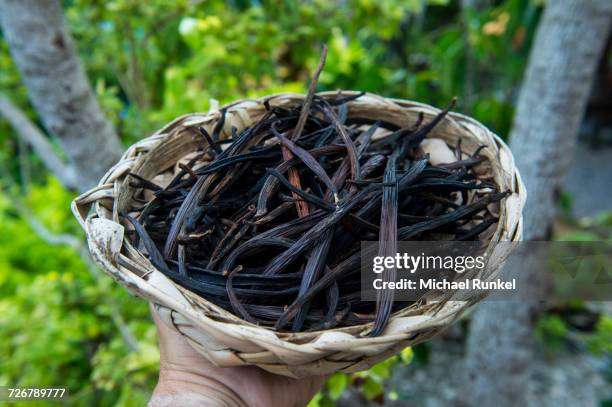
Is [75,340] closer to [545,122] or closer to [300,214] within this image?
[300,214]

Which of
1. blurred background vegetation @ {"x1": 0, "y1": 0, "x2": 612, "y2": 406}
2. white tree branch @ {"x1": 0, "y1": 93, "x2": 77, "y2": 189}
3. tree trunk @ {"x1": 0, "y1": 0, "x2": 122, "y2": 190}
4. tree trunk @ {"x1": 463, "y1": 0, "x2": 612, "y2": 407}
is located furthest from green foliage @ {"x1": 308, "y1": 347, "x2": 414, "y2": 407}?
white tree branch @ {"x1": 0, "y1": 93, "x2": 77, "y2": 189}

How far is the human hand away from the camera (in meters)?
0.62

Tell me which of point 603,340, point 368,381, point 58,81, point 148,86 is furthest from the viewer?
point 148,86

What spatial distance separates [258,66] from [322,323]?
1.29 m

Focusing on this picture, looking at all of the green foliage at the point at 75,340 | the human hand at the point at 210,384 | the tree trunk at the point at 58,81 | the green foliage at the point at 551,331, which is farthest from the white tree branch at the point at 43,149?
the green foliage at the point at 551,331

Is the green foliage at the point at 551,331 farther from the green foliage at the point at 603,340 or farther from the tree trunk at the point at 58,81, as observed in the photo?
the tree trunk at the point at 58,81

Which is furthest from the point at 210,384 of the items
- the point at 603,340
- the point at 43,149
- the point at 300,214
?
the point at 603,340

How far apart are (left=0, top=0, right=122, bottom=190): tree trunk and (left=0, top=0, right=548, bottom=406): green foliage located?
32 centimetres

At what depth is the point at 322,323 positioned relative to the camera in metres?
0.63

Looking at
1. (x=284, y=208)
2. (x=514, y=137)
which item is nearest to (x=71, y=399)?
(x=284, y=208)

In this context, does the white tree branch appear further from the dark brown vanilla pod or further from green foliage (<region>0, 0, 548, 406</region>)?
the dark brown vanilla pod

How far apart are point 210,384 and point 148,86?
5.53ft

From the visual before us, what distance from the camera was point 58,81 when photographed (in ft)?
3.41

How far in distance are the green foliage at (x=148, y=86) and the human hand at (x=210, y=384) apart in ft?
0.94
